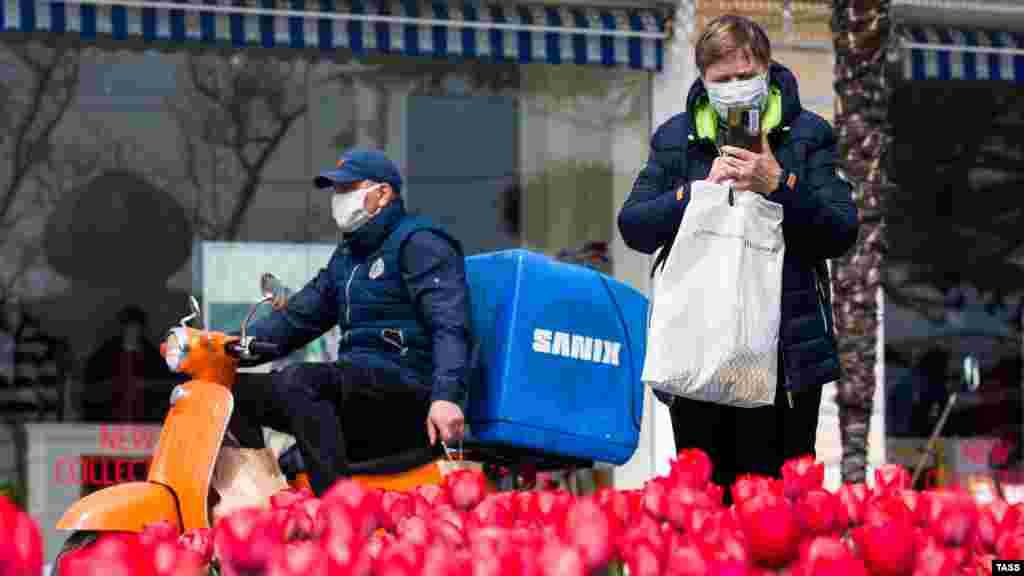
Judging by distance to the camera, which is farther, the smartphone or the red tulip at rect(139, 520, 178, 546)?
the smartphone

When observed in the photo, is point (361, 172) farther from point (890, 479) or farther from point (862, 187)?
point (862, 187)

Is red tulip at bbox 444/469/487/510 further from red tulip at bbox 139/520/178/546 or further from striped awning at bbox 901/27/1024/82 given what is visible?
striped awning at bbox 901/27/1024/82

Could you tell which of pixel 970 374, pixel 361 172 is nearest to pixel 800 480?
pixel 361 172

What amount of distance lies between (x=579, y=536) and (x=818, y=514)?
41cm

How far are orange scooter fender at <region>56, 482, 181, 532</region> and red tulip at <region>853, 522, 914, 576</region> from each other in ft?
12.6

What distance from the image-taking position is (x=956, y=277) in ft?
40.5

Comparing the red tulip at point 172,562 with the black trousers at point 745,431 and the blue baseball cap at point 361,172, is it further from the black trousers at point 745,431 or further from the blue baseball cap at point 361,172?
the blue baseball cap at point 361,172

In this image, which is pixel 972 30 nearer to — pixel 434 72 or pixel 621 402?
pixel 434 72

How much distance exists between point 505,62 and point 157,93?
2.02 m

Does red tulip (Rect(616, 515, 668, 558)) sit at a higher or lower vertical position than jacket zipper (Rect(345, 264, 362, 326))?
higher

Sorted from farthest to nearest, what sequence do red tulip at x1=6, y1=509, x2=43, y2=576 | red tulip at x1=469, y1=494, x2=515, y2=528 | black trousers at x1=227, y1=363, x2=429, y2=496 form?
black trousers at x1=227, y1=363, x2=429, y2=496 < red tulip at x1=469, y1=494, x2=515, y2=528 < red tulip at x1=6, y1=509, x2=43, y2=576

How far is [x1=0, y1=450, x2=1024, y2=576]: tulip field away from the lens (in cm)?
148

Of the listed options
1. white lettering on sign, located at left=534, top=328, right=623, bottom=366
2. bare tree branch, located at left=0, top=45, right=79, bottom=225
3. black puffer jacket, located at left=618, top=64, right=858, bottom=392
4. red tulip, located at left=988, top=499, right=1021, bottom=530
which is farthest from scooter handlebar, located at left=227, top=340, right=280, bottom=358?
bare tree branch, located at left=0, top=45, right=79, bottom=225

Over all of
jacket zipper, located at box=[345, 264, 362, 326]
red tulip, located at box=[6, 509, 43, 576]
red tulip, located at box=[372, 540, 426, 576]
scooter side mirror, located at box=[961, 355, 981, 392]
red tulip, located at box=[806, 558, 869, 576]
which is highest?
red tulip, located at box=[6, 509, 43, 576]
